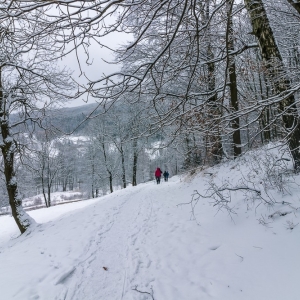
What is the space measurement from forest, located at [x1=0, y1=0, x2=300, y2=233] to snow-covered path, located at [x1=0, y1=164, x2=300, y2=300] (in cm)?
139

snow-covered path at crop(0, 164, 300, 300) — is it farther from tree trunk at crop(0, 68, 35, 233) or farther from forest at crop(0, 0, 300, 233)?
tree trunk at crop(0, 68, 35, 233)

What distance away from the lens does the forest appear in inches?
82.4

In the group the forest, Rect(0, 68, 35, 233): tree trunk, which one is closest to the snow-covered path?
the forest

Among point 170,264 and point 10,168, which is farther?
point 10,168

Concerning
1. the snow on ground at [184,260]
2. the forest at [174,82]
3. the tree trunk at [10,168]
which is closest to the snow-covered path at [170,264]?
the snow on ground at [184,260]

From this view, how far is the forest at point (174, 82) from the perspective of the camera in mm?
2092

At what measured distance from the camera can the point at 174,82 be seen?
4262mm

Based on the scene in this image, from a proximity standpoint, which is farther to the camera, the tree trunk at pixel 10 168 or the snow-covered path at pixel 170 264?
the tree trunk at pixel 10 168

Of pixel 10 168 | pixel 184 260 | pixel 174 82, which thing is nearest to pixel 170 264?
pixel 184 260

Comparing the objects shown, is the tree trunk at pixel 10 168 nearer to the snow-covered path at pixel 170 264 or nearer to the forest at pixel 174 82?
the forest at pixel 174 82

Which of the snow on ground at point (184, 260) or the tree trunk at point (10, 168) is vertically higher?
the tree trunk at point (10, 168)

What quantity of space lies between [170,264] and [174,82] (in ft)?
10.8

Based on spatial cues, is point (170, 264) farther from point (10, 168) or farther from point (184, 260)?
point (10, 168)

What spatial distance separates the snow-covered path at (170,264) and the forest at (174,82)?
1385 mm
